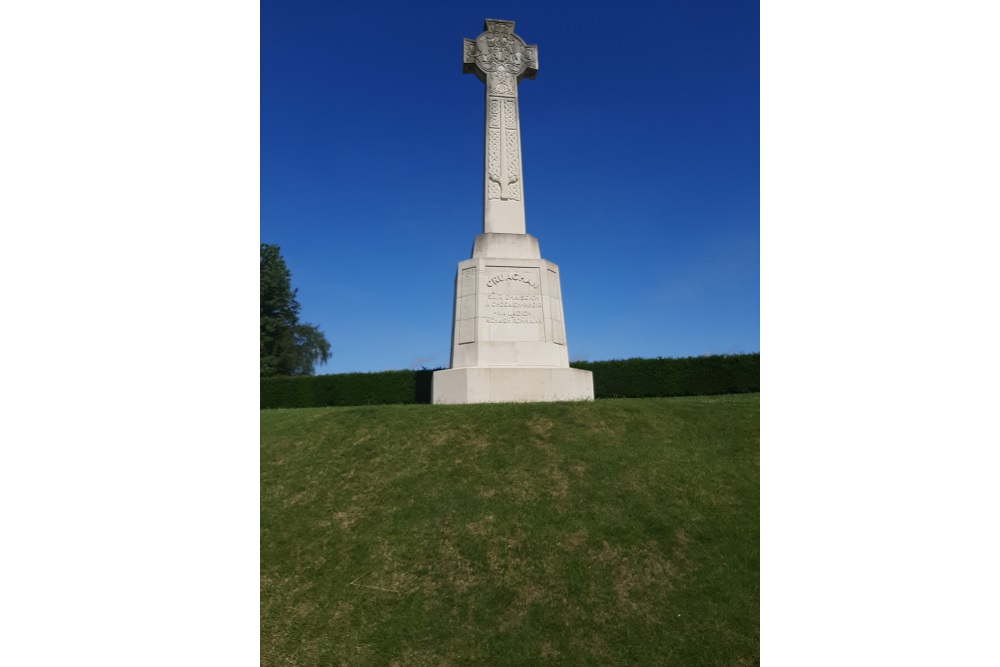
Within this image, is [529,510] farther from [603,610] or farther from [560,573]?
[603,610]

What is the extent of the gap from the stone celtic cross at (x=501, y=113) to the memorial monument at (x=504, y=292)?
0.07ft

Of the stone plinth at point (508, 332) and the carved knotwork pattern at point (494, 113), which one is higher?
the carved knotwork pattern at point (494, 113)

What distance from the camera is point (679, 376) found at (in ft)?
57.4

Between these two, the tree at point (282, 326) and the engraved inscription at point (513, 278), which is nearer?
the engraved inscription at point (513, 278)

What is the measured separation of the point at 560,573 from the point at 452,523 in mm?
1325

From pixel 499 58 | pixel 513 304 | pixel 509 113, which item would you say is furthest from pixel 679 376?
pixel 499 58

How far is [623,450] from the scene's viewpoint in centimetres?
754

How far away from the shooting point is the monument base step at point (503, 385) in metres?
10.4

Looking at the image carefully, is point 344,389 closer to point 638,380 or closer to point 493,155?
point 638,380

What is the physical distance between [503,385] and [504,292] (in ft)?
6.35

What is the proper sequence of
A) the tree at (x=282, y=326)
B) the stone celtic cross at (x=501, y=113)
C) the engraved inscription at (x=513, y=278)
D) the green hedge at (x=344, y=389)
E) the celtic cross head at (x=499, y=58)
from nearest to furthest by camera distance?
the engraved inscription at (x=513, y=278)
the stone celtic cross at (x=501, y=113)
the celtic cross head at (x=499, y=58)
the green hedge at (x=344, y=389)
the tree at (x=282, y=326)

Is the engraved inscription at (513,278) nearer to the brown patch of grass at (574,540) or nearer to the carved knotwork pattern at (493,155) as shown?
the carved knotwork pattern at (493,155)

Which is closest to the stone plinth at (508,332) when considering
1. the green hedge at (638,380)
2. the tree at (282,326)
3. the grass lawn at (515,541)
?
the grass lawn at (515,541)

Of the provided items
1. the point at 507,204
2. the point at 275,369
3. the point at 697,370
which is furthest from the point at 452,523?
the point at 275,369
